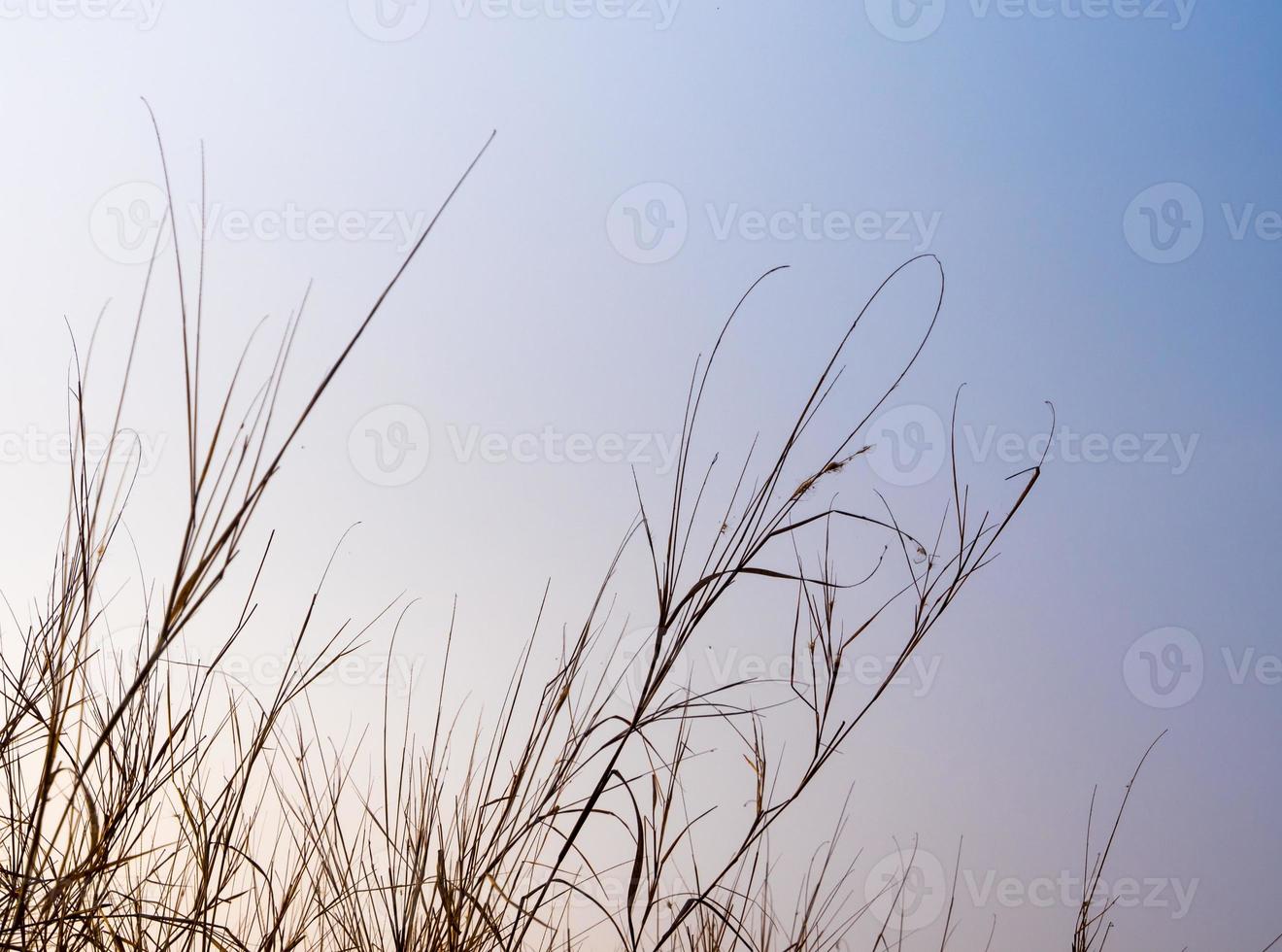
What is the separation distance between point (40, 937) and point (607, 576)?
0.47 meters

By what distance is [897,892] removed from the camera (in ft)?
5.54

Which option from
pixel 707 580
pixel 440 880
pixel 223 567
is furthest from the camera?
pixel 440 880

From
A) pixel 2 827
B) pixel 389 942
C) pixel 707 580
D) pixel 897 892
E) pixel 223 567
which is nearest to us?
pixel 223 567

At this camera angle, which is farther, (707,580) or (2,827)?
(2,827)

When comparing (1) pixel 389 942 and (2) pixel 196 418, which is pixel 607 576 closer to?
(2) pixel 196 418

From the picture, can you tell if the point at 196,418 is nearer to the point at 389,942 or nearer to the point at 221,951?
the point at 221,951

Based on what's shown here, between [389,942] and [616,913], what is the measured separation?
2.31 feet

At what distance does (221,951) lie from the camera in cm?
85

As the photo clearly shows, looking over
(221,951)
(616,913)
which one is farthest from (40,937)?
(616,913)

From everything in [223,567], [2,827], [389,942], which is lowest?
[389,942]

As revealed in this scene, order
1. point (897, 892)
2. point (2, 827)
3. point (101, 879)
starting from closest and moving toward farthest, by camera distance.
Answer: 1. point (101, 879)
2. point (2, 827)
3. point (897, 892)

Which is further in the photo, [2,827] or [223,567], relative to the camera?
[2,827]

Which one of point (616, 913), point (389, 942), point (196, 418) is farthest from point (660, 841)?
point (389, 942)

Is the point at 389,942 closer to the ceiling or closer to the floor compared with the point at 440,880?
closer to the floor
